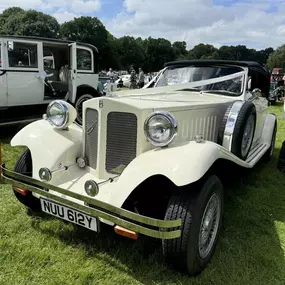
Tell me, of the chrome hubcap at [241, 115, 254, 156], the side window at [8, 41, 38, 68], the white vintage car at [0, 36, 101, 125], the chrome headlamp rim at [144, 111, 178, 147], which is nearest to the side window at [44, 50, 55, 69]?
the white vintage car at [0, 36, 101, 125]

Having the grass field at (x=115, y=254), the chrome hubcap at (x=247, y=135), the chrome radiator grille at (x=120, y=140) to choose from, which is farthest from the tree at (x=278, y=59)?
the chrome radiator grille at (x=120, y=140)

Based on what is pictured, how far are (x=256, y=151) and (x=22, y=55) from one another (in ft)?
18.6

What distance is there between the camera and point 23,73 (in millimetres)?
7082

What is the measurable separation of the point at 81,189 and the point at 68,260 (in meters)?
0.61

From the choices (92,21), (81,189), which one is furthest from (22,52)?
(92,21)

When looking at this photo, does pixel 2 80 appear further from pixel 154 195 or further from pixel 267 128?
pixel 267 128

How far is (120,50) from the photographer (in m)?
60.1

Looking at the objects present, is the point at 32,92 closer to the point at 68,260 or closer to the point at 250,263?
the point at 68,260

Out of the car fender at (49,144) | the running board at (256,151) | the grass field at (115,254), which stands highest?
the car fender at (49,144)

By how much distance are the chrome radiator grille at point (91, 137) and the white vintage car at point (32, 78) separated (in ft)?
9.38

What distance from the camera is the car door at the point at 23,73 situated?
270 inches

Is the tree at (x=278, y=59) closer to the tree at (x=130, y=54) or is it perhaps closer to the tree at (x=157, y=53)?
the tree at (x=157, y=53)

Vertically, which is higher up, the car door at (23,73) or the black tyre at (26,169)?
the car door at (23,73)

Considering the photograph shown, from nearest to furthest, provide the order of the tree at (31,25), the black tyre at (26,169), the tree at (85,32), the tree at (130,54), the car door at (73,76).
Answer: the black tyre at (26,169)
the car door at (73,76)
the tree at (31,25)
the tree at (85,32)
the tree at (130,54)
